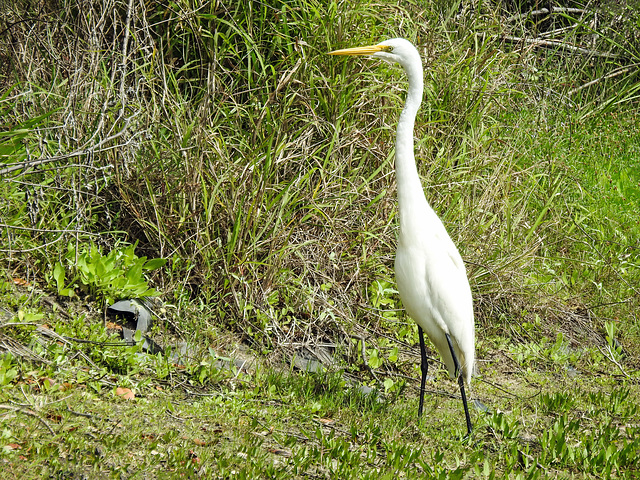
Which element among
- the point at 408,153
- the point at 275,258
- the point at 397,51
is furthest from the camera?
the point at 275,258

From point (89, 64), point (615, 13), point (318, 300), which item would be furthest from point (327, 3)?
point (615, 13)

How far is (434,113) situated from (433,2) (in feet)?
4.42

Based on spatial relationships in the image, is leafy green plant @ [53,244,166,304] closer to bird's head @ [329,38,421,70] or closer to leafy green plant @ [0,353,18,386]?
leafy green plant @ [0,353,18,386]

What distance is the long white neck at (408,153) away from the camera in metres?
3.50

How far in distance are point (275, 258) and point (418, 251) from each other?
109 centimetres

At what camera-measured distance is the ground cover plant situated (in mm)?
3000

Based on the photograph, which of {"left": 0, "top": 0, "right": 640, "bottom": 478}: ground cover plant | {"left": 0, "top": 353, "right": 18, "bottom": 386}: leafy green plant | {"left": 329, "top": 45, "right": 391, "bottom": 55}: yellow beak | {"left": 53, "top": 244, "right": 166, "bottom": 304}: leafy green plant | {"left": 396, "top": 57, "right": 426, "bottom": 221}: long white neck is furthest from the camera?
{"left": 53, "top": 244, "right": 166, "bottom": 304}: leafy green plant

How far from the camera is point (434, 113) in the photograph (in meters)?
5.57

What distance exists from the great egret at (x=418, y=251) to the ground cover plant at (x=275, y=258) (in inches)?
21.5

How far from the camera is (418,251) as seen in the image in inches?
141

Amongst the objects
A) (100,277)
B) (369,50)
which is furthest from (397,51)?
(100,277)

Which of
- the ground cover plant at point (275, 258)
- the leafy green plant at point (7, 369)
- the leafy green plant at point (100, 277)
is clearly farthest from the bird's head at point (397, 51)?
the leafy green plant at point (7, 369)

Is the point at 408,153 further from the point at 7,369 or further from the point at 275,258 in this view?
the point at 7,369

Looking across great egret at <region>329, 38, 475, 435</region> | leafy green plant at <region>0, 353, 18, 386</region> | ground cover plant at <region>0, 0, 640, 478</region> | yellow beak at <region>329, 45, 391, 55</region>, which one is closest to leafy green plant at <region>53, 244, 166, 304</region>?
ground cover plant at <region>0, 0, 640, 478</region>
